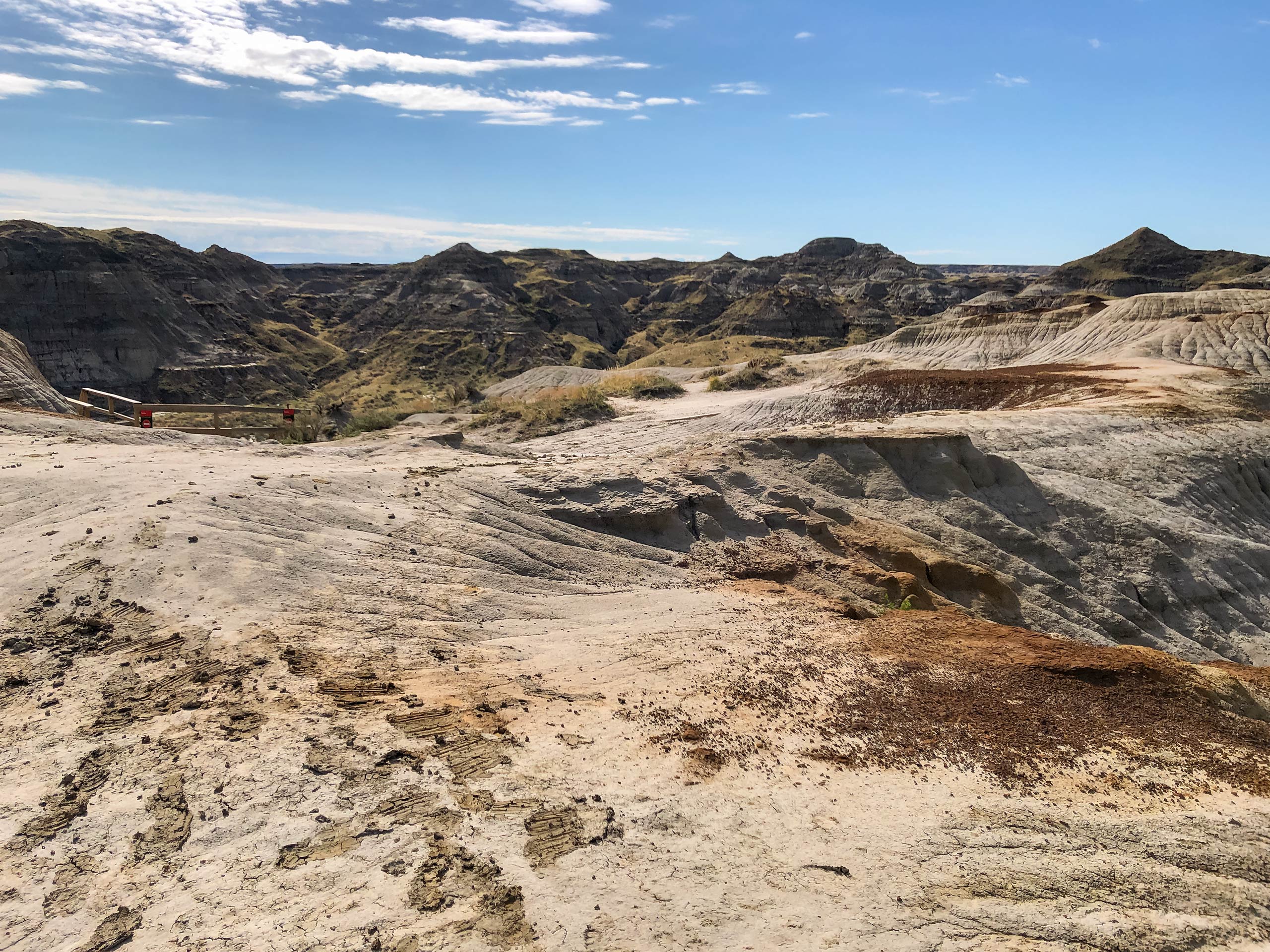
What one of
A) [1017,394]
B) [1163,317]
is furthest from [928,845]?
[1163,317]

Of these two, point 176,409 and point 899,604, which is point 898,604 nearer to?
point 899,604

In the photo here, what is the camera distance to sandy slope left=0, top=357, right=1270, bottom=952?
13.7 ft

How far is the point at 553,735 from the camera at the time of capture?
590cm

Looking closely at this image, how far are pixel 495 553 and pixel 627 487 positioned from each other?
336 centimetres

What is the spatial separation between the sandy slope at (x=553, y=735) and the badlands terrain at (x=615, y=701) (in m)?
0.03

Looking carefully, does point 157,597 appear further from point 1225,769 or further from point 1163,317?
point 1163,317

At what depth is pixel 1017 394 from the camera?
26.2 meters

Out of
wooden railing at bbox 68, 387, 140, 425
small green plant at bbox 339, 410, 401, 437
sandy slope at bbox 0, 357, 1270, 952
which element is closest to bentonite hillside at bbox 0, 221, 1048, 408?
small green plant at bbox 339, 410, 401, 437

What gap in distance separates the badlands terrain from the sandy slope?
3cm

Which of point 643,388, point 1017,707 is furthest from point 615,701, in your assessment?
point 643,388

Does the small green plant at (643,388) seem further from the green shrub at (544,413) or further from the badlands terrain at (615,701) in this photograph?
the badlands terrain at (615,701)

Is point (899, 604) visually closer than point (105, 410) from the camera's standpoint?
Yes

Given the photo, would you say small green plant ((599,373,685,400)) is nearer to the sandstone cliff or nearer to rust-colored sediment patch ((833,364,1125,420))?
rust-colored sediment patch ((833,364,1125,420))

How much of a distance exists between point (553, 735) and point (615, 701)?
3.04 feet
